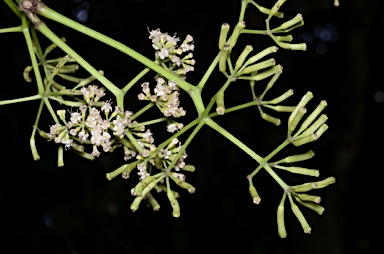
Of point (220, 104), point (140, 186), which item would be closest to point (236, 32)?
point (220, 104)

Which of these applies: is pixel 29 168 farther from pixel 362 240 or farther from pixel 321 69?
pixel 362 240

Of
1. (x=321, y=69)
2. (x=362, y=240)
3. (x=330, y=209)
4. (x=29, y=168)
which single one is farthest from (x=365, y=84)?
(x=362, y=240)

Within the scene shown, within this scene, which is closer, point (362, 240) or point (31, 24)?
point (31, 24)

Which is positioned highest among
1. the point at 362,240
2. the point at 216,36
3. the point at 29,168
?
the point at 216,36

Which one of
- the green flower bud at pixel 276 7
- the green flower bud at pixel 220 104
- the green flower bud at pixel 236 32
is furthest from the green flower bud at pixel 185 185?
the green flower bud at pixel 276 7

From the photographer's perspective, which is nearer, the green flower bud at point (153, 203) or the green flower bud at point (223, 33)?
the green flower bud at point (223, 33)

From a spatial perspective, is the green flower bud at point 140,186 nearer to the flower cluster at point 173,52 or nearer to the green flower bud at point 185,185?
the green flower bud at point 185,185

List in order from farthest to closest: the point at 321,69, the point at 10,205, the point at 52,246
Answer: the point at 321,69, the point at 52,246, the point at 10,205

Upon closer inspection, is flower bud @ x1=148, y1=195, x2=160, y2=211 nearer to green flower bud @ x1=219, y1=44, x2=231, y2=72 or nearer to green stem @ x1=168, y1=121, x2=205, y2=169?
green stem @ x1=168, y1=121, x2=205, y2=169
